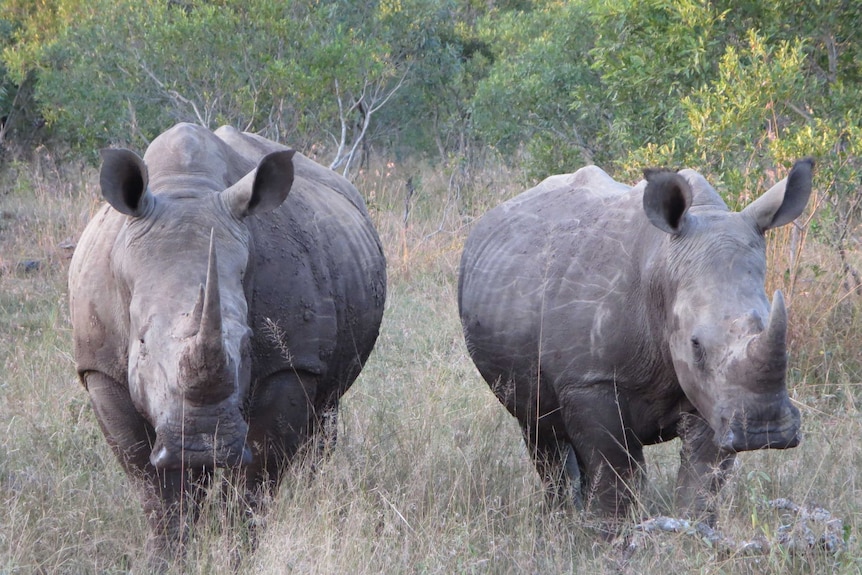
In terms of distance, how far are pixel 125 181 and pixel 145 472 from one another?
1231 mm

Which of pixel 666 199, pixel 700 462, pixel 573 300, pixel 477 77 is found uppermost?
pixel 666 199

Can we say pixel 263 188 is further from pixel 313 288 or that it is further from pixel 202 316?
pixel 202 316

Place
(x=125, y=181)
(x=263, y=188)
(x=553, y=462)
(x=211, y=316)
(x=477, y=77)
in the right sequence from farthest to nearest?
1. (x=477, y=77)
2. (x=553, y=462)
3. (x=263, y=188)
4. (x=125, y=181)
5. (x=211, y=316)

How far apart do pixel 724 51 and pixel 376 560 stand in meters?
5.18

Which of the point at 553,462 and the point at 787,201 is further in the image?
the point at 553,462

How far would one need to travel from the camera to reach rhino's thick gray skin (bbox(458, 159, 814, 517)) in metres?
4.28

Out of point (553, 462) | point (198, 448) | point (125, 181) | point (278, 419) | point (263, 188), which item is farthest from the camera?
point (553, 462)

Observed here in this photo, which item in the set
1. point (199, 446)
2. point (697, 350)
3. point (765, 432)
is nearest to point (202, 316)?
point (199, 446)

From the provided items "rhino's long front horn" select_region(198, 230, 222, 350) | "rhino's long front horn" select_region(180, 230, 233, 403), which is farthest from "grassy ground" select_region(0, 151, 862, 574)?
"rhino's long front horn" select_region(198, 230, 222, 350)

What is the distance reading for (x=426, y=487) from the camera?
5.17 meters

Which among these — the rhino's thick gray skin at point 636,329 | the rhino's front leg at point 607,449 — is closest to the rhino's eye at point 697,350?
the rhino's thick gray skin at point 636,329

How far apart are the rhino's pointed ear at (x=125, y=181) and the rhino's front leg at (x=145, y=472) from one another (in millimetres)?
745

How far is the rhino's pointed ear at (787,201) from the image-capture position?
472 cm

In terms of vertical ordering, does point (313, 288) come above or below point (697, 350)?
below
